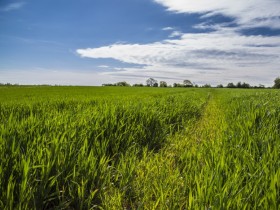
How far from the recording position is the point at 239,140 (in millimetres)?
3824

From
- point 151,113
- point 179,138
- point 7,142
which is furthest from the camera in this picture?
point 151,113

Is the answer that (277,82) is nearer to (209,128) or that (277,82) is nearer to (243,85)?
(243,85)

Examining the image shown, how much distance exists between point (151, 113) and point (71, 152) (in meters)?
3.64

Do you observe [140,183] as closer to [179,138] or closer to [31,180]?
[31,180]

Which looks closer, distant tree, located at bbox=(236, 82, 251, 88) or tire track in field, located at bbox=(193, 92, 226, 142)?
tire track in field, located at bbox=(193, 92, 226, 142)

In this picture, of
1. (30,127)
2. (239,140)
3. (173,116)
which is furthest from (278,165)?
(173,116)

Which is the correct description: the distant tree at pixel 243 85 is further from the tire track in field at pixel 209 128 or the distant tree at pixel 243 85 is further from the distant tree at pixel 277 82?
the tire track in field at pixel 209 128

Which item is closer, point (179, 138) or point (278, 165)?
point (278, 165)

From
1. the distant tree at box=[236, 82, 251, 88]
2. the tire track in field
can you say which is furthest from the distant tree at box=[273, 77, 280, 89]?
the tire track in field

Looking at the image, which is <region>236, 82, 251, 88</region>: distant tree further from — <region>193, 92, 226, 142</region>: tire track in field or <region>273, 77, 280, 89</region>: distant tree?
<region>193, 92, 226, 142</region>: tire track in field

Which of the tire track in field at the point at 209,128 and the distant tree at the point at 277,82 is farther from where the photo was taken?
the distant tree at the point at 277,82

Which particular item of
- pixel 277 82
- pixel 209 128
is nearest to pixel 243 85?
pixel 277 82

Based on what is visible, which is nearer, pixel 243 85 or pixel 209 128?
pixel 209 128

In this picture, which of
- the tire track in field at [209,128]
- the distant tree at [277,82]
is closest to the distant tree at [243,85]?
the distant tree at [277,82]
